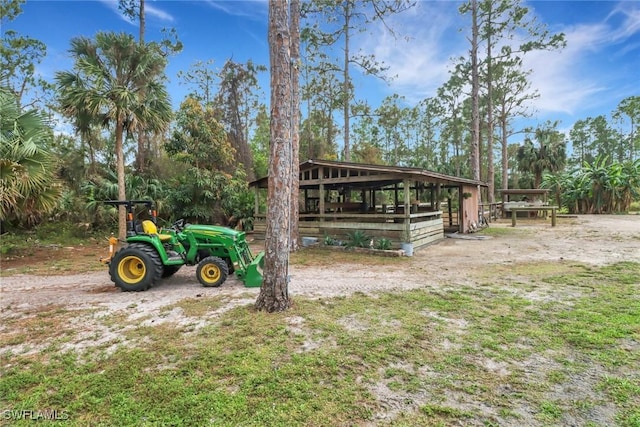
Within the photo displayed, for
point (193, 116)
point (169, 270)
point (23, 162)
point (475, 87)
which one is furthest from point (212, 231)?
point (475, 87)

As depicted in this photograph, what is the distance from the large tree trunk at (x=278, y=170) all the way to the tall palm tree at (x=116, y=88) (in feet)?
24.9

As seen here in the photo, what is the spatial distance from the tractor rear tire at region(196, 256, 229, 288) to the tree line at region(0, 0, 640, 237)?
4.19 metres

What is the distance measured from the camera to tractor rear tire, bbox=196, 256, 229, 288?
5094 mm

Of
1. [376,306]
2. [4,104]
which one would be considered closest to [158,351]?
[376,306]

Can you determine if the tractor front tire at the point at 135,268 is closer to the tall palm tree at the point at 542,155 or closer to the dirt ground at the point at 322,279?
the dirt ground at the point at 322,279

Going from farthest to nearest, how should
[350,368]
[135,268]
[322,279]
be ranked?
[322,279], [135,268], [350,368]

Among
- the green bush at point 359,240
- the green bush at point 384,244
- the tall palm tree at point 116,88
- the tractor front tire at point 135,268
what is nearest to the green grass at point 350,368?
the tractor front tire at point 135,268

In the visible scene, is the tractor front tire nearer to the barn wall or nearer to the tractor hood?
the tractor hood

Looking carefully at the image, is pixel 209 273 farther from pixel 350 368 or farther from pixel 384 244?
pixel 384 244

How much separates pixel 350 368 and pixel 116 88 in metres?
10.6

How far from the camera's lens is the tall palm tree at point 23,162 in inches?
237

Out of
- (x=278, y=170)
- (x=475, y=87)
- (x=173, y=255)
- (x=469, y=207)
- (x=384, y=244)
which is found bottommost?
(x=384, y=244)

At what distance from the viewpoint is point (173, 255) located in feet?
17.3

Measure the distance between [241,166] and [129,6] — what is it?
8.93 m
